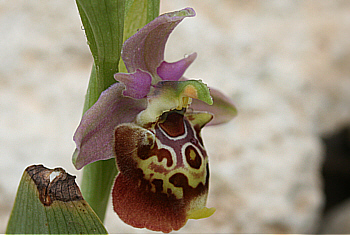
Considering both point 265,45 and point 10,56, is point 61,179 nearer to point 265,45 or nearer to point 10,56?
point 10,56

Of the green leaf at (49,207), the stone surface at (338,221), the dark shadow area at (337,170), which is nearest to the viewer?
the green leaf at (49,207)

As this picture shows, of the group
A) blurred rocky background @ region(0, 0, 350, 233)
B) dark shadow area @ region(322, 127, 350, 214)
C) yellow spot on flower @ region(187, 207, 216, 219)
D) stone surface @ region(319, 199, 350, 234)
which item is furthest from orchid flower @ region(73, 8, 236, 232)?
dark shadow area @ region(322, 127, 350, 214)

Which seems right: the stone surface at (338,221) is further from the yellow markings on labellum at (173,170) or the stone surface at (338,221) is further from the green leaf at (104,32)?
the green leaf at (104,32)

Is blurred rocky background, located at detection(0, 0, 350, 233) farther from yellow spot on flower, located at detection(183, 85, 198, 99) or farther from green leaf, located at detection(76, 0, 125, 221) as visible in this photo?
yellow spot on flower, located at detection(183, 85, 198, 99)

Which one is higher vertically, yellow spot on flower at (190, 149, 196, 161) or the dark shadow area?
yellow spot on flower at (190, 149, 196, 161)

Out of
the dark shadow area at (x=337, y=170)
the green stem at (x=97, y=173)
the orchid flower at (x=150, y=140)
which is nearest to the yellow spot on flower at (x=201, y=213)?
the orchid flower at (x=150, y=140)

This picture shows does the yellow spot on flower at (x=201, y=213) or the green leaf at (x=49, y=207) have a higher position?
the green leaf at (x=49, y=207)

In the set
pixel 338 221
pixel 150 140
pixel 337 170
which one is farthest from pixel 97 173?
pixel 337 170
